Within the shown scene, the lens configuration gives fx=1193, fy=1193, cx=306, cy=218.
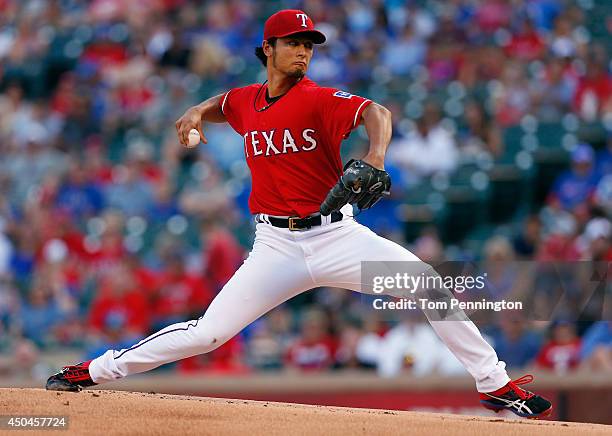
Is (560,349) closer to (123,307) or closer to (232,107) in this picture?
(123,307)

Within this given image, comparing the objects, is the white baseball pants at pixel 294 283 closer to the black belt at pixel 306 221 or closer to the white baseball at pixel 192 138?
the black belt at pixel 306 221

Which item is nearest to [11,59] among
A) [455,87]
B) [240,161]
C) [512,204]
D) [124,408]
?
[240,161]

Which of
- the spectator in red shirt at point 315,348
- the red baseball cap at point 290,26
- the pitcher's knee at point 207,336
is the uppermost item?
the red baseball cap at point 290,26

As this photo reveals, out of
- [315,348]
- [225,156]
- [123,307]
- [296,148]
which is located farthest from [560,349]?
[225,156]

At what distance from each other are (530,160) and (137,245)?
138 inches

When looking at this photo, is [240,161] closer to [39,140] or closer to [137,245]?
[137,245]

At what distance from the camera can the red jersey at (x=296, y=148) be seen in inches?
197

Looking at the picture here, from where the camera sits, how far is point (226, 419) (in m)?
4.90

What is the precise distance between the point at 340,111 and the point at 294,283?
763mm

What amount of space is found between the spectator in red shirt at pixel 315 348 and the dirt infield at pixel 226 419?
3.41 m

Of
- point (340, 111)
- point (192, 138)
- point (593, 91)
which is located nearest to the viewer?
point (340, 111)

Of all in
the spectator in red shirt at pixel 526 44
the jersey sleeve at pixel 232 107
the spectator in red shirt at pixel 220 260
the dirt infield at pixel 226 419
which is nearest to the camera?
the dirt infield at pixel 226 419

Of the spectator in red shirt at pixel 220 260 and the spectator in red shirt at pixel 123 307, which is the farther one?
the spectator in red shirt at pixel 220 260

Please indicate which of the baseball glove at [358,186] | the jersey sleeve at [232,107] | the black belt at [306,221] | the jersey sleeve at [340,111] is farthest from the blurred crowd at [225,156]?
the baseball glove at [358,186]
